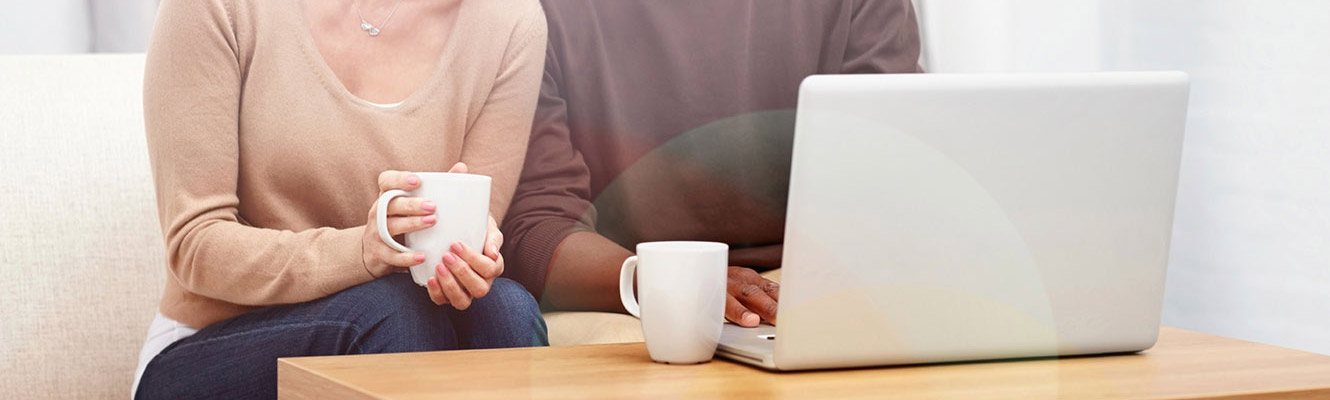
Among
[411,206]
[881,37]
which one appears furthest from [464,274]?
[881,37]

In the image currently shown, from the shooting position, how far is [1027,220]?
807mm

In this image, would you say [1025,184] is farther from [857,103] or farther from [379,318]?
[379,318]

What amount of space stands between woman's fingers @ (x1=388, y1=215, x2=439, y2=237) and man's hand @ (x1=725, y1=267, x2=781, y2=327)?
29 cm

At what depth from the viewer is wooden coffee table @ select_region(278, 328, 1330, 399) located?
0.74 metres

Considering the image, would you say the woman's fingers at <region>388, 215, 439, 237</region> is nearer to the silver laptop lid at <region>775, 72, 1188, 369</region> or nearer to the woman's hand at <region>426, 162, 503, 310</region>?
the woman's hand at <region>426, 162, 503, 310</region>

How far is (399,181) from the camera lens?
3.23 ft

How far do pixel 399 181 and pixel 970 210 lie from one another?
0.47 metres

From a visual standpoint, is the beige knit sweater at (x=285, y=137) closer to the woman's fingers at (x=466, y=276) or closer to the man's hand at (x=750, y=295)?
the woman's fingers at (x=466, y=276)

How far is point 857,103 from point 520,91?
745 millimetres

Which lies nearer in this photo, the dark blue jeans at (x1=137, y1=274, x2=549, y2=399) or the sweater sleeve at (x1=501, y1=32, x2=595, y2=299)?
the dark blue jeans at (x1=137, y1=274, x2=549, y2=399)

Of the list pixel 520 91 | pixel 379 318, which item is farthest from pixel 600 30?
pixel 379 318

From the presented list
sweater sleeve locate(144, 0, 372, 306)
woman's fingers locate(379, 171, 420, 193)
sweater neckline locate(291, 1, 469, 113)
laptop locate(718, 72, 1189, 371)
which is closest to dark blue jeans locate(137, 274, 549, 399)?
sweater sleeve locate(144, 0, 372, 306)

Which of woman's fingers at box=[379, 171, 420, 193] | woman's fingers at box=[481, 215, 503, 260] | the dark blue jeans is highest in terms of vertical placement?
woman's fingers at box=[379, 171, 420, 193]

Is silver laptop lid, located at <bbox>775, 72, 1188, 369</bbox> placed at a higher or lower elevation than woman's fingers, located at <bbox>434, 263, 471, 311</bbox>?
higher
